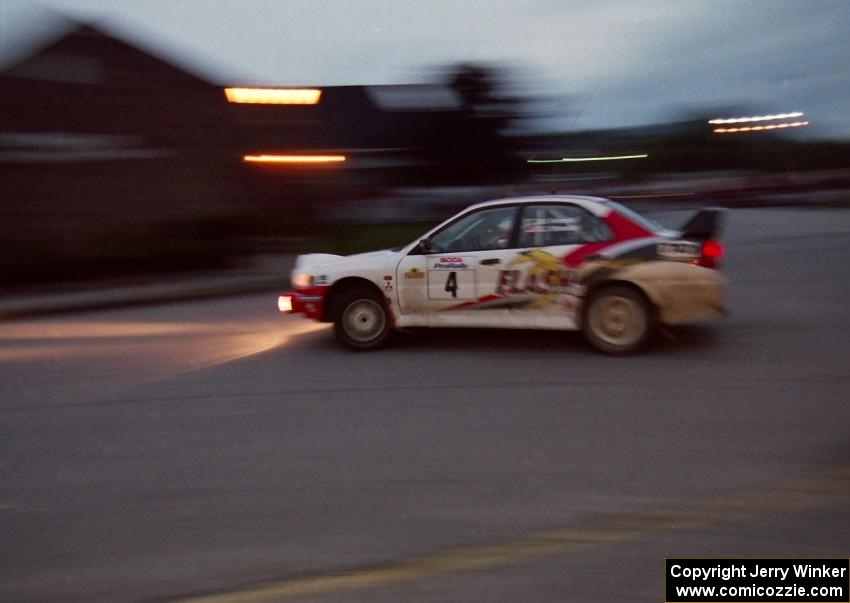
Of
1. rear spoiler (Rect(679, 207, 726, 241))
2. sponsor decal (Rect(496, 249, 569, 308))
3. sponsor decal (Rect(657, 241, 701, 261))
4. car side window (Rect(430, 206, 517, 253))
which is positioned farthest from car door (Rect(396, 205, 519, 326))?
rear spoiler (Rect(679, 207, 726, 241))

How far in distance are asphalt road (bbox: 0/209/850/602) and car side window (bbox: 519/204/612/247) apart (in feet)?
3.69

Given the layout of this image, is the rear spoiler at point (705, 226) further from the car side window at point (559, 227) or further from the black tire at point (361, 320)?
the black tire at point (361, 320)

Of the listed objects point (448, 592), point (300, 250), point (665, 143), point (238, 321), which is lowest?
point (448, 592)

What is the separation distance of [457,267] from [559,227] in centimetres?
109

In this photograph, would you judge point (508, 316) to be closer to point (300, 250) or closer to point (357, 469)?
point (357, 469)

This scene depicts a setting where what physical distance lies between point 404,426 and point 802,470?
2683 mm

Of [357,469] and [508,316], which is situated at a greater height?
[508,316]

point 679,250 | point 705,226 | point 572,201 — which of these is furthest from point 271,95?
point 679,250

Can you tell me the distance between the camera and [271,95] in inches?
884

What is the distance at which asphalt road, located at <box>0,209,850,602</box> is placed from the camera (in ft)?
13.0

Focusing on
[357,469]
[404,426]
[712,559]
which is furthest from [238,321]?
[712,559]

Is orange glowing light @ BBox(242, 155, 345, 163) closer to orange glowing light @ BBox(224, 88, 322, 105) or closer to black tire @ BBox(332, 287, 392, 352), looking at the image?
orange glowing light @ BBox(224, 88, 322, 105)

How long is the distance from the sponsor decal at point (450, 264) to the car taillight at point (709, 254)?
2.27m

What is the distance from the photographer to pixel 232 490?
4.98m
